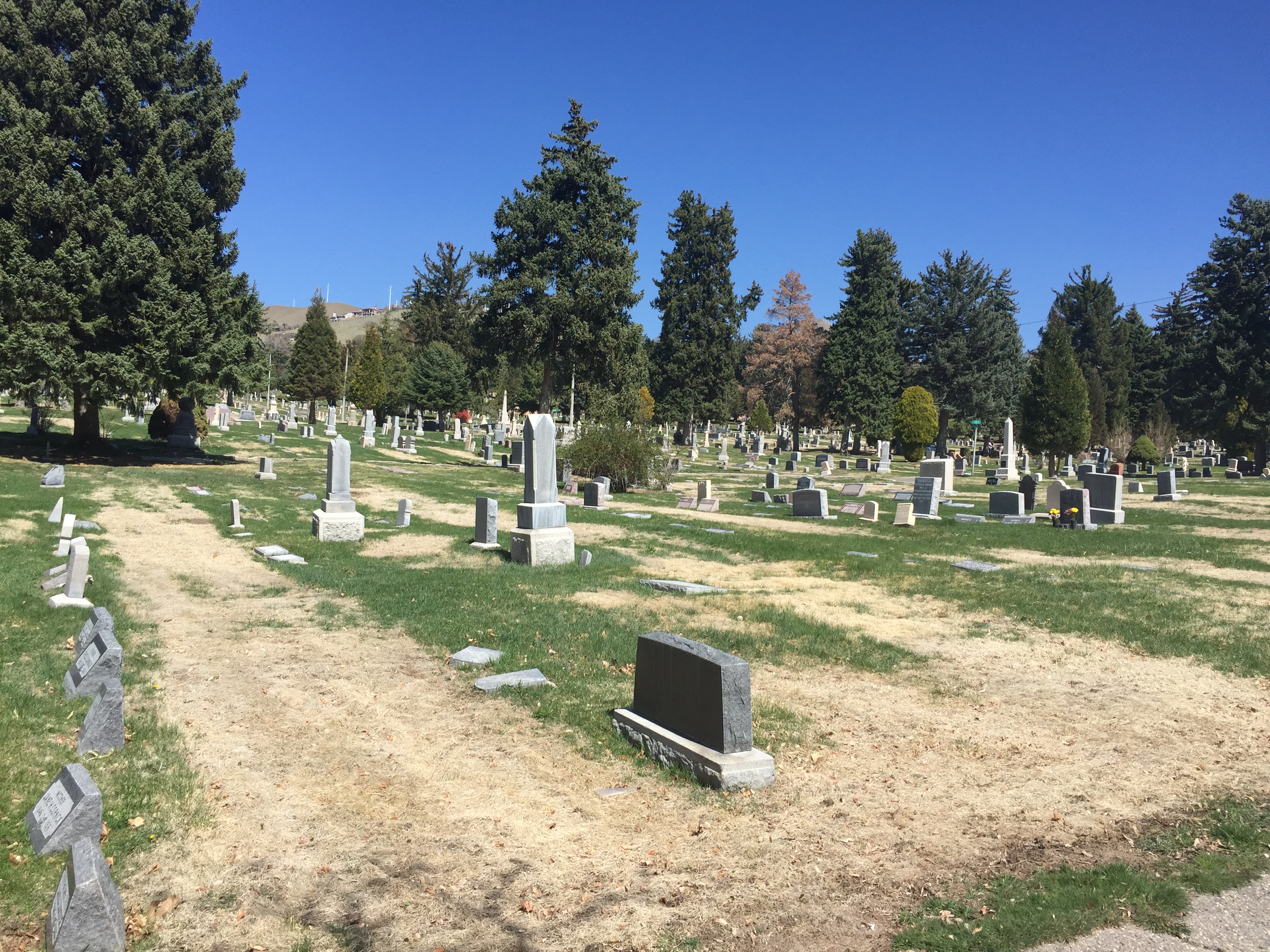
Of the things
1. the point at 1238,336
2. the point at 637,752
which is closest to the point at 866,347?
the point at 1238,336

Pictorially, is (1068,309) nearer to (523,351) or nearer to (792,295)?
(792,295)

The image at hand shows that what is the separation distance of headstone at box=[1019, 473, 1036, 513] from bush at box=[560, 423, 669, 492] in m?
11.8

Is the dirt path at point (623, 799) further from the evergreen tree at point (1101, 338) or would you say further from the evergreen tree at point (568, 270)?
the evergreen tree at point (1101, 338)

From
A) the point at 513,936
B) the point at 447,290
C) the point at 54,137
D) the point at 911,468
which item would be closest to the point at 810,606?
the point at 513,936

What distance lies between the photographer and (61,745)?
577cm

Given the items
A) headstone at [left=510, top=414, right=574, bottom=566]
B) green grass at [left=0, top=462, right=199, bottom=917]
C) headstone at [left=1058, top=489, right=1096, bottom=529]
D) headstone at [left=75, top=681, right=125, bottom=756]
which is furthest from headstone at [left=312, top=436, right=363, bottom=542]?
headstone at [left=1058, top=489, right=1096, bottom=529]

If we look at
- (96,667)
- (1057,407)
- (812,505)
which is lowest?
(96,667)

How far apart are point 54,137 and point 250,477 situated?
11.4 m

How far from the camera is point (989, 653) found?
8883mm

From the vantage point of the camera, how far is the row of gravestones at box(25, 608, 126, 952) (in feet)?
11.5

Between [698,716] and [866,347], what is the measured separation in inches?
2179

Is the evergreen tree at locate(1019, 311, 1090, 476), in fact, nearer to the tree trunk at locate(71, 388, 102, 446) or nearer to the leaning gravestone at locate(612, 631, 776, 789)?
the leaning gravestone at locate(612, 631, 776, 789)

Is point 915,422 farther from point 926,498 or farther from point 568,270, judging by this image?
point 926,498

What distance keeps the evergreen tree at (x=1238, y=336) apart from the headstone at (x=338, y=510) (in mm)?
47290
